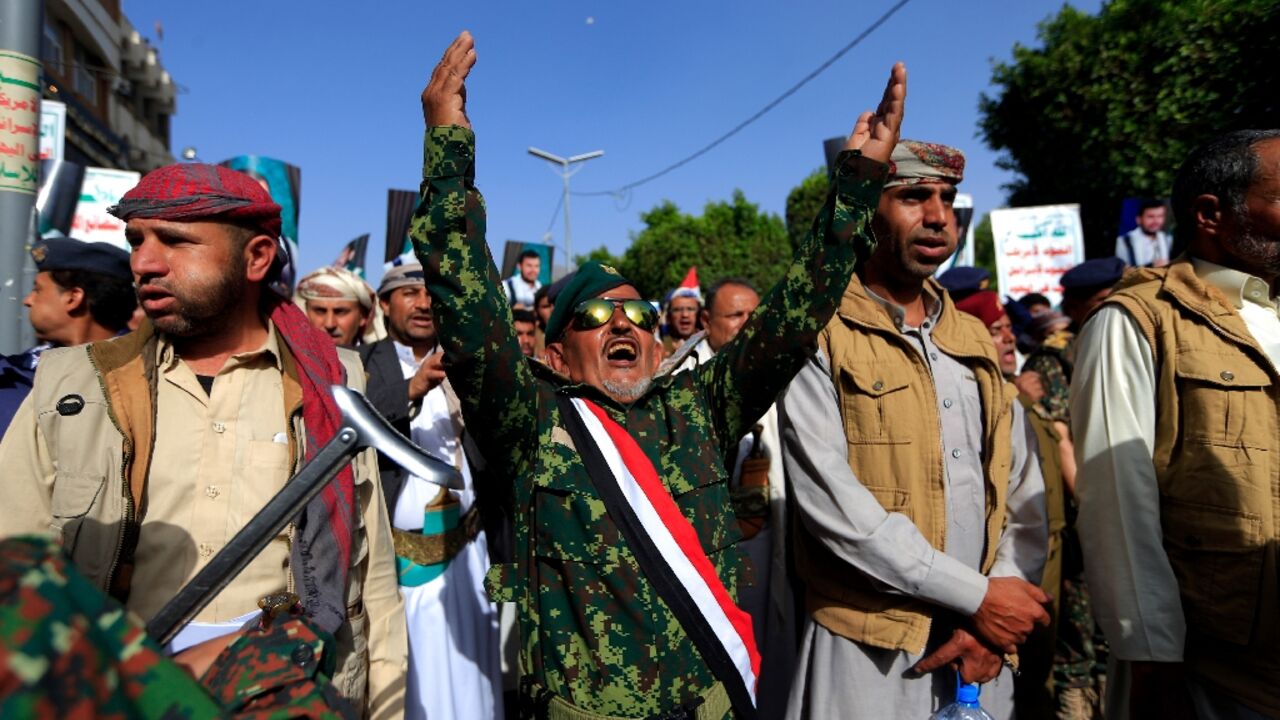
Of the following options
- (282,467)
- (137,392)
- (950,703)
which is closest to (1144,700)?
(950,703)

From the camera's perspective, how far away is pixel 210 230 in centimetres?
194

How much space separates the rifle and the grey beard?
42.5 inches

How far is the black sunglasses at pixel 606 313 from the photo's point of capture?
2355 mm

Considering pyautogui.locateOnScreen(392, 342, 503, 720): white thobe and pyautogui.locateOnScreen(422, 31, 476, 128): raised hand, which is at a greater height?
pyautogui.locateOnScreen(422, 31, 476, 128): raised hand

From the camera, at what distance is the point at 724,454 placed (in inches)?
95.7

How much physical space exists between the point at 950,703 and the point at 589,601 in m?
1.13

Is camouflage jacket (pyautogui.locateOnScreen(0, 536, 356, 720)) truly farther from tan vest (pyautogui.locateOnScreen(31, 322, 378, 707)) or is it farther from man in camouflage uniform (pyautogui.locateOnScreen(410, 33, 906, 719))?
man in camouflage uniform (pyautogui.locateOnScreen(410, 33, 906, 719))

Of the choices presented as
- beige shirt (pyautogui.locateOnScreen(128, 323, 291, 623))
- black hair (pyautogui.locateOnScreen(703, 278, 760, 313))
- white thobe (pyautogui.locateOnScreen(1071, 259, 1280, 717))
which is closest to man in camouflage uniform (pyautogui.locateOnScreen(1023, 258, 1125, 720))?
white thobe (pyautogui.locateOnScreen(1071, 259, 1280, 717))

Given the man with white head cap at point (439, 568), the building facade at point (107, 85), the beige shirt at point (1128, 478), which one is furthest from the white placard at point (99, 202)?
the beige shirt at point (1128, 478)

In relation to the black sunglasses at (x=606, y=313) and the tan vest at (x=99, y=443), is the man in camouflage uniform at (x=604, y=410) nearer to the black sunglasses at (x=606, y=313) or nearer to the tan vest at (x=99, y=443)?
the black sunglasses at (x=606, y=313)

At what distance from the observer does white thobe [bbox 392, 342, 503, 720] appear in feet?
10.1

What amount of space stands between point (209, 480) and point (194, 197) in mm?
704

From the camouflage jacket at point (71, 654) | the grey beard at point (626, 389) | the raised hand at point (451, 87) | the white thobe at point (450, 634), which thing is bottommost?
the white thobe at point (450, 634)

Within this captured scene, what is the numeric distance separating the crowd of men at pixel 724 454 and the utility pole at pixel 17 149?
228mm
